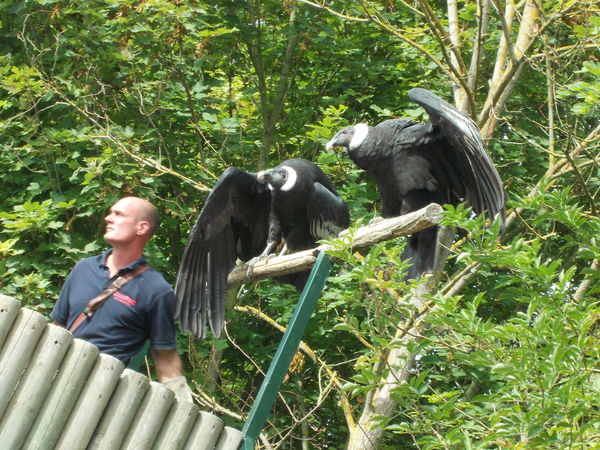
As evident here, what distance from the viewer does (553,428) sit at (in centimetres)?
329

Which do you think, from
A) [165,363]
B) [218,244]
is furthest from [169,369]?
[218,244]

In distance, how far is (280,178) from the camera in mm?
5141

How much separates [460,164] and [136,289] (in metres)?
2.17

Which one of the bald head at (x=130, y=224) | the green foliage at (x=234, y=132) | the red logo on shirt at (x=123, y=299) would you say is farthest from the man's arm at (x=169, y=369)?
the green foliage at (x=234, y=132)

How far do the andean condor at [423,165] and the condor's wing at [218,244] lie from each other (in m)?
0.65

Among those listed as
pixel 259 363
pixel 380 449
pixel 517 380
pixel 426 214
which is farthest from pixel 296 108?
pixel 517 380

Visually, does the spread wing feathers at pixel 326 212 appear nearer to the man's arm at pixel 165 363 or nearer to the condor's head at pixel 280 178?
the condor's head at pixel 280 178

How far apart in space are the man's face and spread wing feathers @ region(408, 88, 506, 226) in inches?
69.2

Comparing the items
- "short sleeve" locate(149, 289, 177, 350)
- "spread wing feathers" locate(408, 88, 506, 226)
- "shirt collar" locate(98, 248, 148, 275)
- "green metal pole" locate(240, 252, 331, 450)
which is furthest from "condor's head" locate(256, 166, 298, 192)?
"short sleeve" locate(149, 289, 177, 350)

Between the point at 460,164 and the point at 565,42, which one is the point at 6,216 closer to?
the point at 460,164

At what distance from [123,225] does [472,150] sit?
1827 millimetres

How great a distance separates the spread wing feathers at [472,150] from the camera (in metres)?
4.26

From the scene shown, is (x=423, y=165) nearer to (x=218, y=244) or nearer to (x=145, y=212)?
(x=218, y=244)

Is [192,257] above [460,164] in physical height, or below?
below
